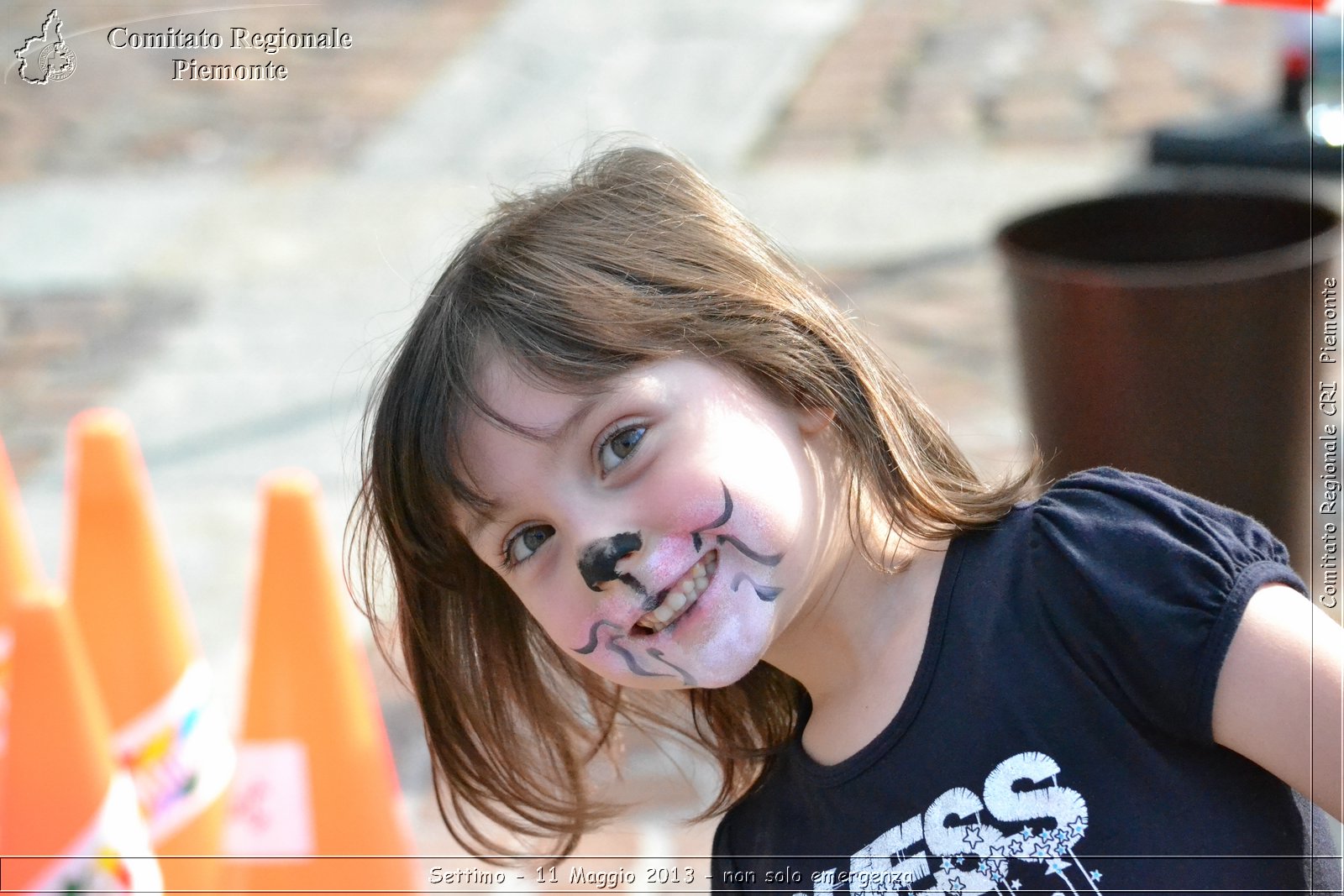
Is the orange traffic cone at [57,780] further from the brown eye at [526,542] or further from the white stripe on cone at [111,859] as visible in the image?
the brown eye at [526,542]

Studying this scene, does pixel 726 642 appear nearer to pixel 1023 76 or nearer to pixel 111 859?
pixel 111 859

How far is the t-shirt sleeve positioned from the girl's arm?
2cm

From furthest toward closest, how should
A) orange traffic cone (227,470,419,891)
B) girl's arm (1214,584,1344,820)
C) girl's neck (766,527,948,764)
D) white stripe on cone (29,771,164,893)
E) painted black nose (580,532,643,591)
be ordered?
orange traffic cone (227,470,419,891) < white stripe on cone (29,771,164,893) < girl's neck (766,527,948,764) < painted black nose (580,532,643,591) < girl's arm (1214,584,1344,820)

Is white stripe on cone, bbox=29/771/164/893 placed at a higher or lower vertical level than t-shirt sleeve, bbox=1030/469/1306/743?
lower

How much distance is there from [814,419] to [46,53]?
1.21 metres

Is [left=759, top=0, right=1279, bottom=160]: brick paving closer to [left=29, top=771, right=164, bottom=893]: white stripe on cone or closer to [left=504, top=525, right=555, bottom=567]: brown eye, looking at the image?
[left=29, top=771, right=164, bottom=893]: white stripe on cone

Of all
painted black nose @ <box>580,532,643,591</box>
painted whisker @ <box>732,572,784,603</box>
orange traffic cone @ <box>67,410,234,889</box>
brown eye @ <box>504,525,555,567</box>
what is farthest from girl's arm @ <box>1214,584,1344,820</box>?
orange traffic cone @ <box>67,410,234,889</box>

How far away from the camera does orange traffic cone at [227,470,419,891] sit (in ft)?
8.30

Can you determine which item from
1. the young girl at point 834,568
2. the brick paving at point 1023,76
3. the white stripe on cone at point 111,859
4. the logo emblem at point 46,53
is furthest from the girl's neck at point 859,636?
the brick paving at point 1023,76

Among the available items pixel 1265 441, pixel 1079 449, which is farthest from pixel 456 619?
pixel 1265 441

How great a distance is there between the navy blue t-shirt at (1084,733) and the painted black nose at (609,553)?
1.09ft

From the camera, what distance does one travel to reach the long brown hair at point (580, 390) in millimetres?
1528

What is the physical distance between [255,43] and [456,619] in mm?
1059

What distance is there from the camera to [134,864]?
218 cm
